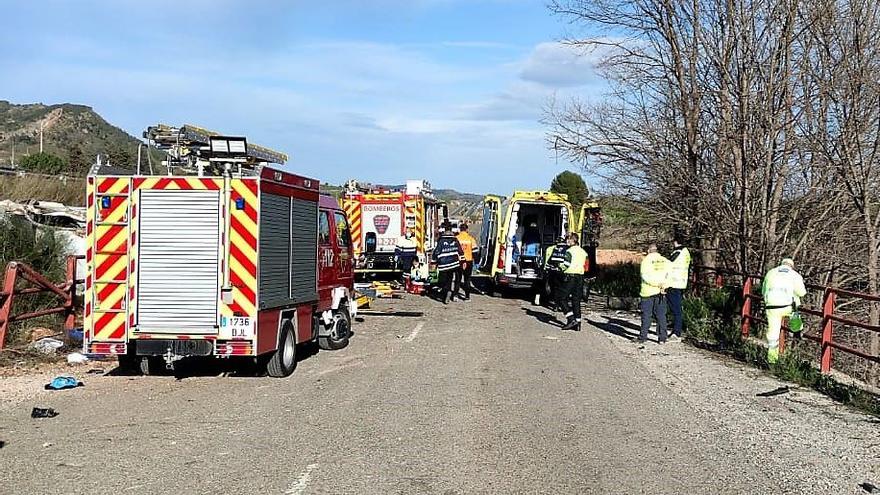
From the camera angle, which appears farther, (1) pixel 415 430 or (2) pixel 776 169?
(2) pixel 776 169

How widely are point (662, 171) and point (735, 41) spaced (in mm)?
3536

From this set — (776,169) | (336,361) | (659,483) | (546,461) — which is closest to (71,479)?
(546,461)

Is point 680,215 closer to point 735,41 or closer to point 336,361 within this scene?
point 735,41

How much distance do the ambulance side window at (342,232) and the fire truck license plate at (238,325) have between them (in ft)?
12.4

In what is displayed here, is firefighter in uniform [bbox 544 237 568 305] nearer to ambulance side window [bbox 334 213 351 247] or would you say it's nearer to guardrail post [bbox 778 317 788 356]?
guardrail post [bbox 778 317 788 356]

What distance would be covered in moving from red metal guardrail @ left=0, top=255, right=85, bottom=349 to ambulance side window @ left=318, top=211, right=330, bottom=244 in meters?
3.74

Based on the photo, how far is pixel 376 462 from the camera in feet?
24.6

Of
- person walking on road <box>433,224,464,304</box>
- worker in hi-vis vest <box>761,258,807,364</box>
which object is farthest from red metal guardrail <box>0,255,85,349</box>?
worker in hi-vis vest <box>761,258,807,364</box>

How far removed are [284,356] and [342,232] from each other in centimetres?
363

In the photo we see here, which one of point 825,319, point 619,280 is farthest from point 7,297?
point 619,280

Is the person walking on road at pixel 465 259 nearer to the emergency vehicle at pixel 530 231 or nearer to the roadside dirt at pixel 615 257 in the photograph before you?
the emergency vehicle at pixel 530 231

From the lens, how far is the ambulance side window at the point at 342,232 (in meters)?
14.7

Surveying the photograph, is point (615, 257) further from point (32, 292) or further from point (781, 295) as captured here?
point (32, 292)

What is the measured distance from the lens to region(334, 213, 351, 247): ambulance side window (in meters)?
14.7
